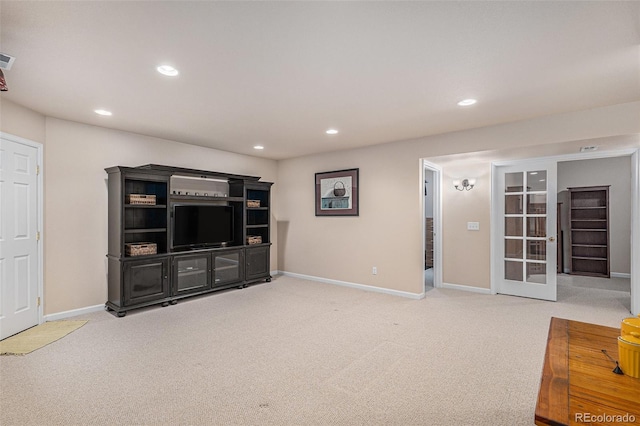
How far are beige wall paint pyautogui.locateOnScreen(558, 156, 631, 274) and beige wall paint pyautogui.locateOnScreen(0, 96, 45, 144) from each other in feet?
31.1

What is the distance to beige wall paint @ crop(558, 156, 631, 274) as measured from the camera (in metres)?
6.52

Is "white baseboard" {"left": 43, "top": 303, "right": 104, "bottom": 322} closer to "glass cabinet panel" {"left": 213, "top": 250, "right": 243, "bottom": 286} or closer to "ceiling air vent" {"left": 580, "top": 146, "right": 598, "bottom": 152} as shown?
"glass cabinet panel" {"left": 213, "top": 250, "right": 243, "bottom": 286}

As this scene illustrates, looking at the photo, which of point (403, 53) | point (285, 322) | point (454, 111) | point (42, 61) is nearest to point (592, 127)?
point (454, 111)

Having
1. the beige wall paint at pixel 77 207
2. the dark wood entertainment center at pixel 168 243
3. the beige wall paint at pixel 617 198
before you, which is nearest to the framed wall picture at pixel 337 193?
the dark wood entertainment center at pixel 168 243

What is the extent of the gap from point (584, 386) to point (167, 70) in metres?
3.19

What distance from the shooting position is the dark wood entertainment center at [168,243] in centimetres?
418

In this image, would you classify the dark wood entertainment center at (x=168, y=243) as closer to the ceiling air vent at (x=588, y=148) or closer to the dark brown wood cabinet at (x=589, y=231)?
the ceiling air vent at (x=588, y=148)

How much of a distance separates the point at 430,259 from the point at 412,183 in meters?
3.22

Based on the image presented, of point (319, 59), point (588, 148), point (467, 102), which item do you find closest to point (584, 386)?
point (319, 59)

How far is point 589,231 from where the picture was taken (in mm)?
6883

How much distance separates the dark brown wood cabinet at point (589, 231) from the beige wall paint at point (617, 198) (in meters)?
0.13

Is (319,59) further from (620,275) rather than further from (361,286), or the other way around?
(620,275)

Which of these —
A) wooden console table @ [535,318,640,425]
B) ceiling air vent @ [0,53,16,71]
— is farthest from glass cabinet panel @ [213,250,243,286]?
wooden console table @ [535,318,640,425]

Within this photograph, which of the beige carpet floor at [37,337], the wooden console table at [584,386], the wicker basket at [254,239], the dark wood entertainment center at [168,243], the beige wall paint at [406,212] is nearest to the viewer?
the wooden console table at [584,386]
